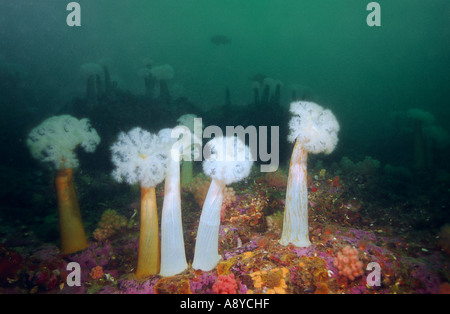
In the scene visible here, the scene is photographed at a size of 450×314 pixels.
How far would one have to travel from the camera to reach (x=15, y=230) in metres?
5.90

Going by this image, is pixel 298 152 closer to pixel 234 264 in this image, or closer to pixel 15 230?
pixel 234 264

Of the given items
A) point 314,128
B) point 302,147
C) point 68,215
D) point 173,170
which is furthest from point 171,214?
point 314,128

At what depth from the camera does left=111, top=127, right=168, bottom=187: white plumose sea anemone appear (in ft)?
11.3

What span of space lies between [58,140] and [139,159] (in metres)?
2.10

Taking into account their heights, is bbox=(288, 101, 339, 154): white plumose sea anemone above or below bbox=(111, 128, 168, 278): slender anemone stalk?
above

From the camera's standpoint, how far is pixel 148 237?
3787 millimetres

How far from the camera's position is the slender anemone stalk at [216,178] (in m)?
3.51

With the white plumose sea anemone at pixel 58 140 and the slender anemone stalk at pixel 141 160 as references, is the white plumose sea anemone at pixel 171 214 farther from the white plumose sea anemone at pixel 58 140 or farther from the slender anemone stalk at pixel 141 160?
the white plumose sea anemone at pixel 58 140

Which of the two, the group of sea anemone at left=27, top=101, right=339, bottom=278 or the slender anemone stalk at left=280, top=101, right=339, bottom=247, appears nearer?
the group of sea anemone at left=27, top=101, right=339, bottom=278

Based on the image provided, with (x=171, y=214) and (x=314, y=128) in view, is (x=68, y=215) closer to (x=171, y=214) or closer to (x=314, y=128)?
(x=171, y=214)

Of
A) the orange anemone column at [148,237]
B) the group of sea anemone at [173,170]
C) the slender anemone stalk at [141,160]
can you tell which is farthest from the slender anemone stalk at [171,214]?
the orange anemone column at [148,237]

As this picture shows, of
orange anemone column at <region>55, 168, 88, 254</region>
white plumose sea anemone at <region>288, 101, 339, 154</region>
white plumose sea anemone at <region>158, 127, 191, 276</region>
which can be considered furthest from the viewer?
orange anemone column at <region>55, 168, 88, 254</region>

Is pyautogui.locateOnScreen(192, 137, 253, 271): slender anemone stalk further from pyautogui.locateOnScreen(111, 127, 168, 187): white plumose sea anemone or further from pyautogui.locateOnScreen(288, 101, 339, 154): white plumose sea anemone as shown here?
pyautogui.locateOnScreen(288, 101, 339, 154): white plumose sea anemone

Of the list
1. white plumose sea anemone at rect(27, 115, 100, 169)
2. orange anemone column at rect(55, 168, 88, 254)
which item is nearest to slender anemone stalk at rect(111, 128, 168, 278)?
white plumose sea anemone at rect(27, 115, 100, 169)
